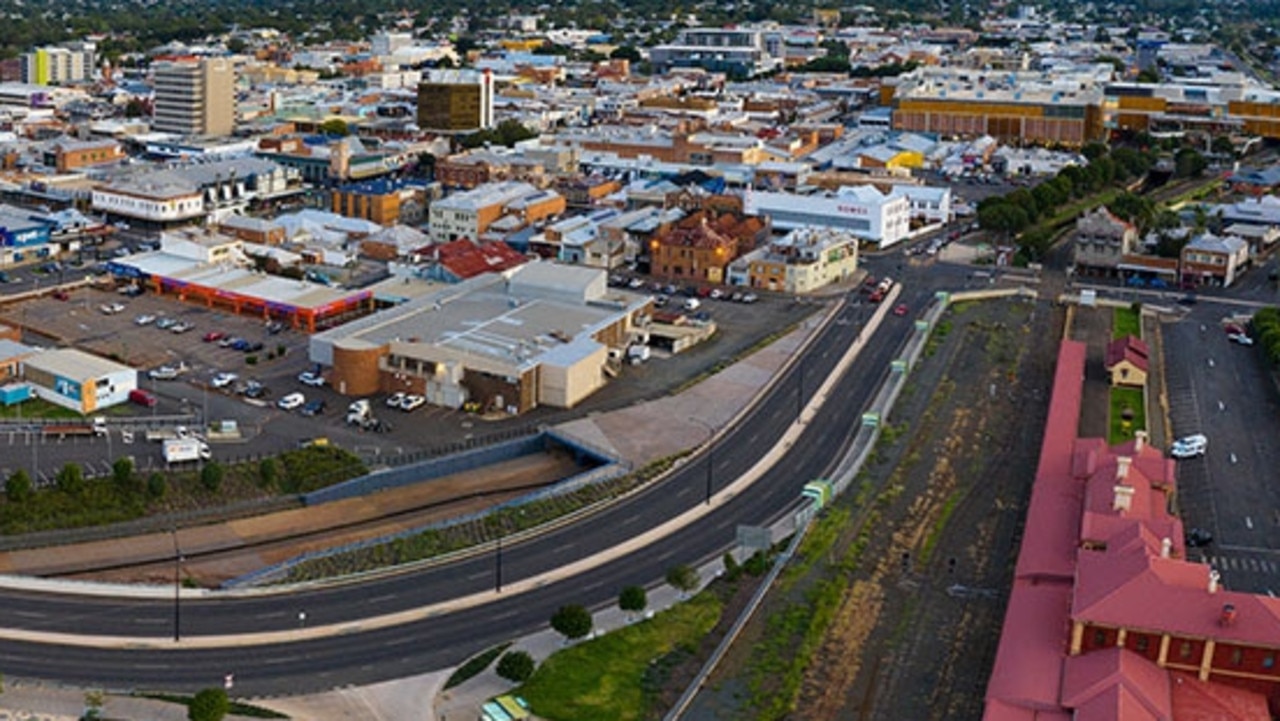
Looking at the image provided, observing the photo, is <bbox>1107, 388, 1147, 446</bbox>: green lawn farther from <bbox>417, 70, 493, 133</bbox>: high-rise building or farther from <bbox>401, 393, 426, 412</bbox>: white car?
<bbox>417, 70, 493, 133</bbox>: high-rise building

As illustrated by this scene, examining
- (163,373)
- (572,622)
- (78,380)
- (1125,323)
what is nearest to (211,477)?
(78,380)

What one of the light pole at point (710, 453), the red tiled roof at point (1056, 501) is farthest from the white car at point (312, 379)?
the red tiled roof at point (1056, 501)

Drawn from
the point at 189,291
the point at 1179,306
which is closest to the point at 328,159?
the point at 189,291

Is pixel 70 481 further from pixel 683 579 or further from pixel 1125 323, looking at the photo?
pixel 1125 323

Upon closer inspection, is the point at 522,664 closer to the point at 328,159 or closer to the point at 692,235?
the point at 692,235

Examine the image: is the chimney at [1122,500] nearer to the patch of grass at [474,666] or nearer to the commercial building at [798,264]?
the patch of grass at [474,666]

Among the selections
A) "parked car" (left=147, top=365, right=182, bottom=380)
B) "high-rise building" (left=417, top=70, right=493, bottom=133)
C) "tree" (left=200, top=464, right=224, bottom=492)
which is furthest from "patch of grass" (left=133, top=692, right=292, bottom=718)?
"high-rise building" (left=417, top=70, right=493, bottom=133)
